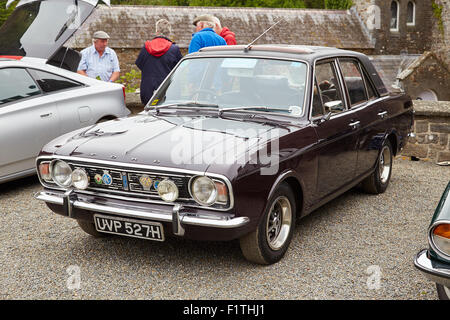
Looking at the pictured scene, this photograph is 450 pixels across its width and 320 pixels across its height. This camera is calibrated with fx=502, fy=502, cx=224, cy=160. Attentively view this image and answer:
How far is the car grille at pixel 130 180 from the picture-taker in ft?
11.8

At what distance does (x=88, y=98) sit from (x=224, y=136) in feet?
11.5

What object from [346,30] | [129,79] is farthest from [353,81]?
[346,30]

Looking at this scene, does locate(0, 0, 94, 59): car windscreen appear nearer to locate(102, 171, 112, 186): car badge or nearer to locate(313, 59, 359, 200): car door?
locate(102, 171, 112, 186): car badge

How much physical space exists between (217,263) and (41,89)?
12.2 feet

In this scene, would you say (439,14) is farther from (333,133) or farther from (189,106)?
(189,106)

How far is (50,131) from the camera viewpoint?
20.8 feet

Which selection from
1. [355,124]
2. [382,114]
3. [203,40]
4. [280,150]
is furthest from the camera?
[203,40]

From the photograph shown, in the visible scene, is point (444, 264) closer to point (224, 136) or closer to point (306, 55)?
point (224, 136)

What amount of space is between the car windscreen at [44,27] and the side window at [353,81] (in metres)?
3.60

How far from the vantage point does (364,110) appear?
5500 millimetres

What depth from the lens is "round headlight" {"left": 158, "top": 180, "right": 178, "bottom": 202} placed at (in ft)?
11.8

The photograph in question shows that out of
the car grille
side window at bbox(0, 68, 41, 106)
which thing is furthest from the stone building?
the car grille

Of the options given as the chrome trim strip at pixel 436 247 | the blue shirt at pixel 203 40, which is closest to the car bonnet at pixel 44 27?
the blue shirt at pixel 203 40
